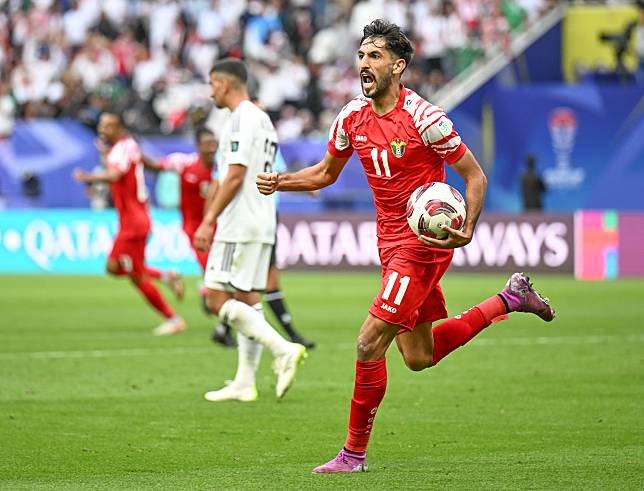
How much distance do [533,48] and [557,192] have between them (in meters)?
3.32

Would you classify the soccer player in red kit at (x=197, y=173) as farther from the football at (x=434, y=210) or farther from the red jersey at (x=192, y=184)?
the football at (x=434, y=210)

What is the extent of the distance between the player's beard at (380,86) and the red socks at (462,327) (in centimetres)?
145

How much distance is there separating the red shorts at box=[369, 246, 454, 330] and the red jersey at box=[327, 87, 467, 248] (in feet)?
0.30

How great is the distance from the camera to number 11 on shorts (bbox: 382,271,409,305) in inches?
288

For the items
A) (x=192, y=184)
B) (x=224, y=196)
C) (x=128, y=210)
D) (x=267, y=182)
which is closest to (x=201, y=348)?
(x=192, y=184)

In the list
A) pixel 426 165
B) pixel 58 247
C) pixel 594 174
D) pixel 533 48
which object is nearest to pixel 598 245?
pixel 594 174

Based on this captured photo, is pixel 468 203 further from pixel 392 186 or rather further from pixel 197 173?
pixel 197 173

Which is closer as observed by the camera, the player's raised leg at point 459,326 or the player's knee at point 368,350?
the player's knee at point 368,350

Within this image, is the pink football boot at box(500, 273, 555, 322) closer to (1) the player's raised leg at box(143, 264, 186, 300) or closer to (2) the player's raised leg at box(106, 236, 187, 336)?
(2) the player's raised leg at box(106, 236, 187, 336)

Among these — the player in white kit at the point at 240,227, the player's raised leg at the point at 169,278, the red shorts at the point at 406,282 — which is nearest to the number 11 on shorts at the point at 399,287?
the red shorts at the point at 406,282

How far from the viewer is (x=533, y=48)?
1160 inches

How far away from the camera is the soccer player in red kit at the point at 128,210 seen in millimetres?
15273

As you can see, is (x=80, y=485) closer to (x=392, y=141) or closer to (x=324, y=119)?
(x=392, y=141)

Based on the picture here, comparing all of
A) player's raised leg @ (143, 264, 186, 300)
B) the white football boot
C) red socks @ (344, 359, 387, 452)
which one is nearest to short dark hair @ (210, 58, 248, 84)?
the white football boot
